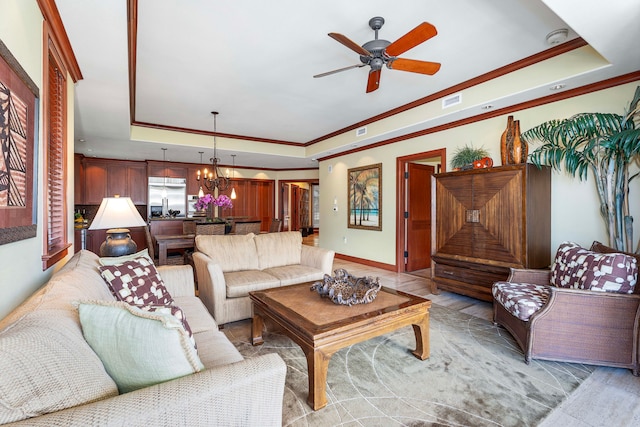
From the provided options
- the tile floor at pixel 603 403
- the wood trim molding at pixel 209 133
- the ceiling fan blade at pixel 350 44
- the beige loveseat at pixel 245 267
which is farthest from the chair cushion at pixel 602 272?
the wood trim molding at pixel 209 133

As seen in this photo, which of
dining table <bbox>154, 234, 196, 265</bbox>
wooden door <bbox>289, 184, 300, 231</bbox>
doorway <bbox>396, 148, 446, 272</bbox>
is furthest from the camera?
wooden door <bbox>289, 184, 300, 231</bbox>

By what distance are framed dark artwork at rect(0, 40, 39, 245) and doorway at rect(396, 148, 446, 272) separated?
15.7 ft

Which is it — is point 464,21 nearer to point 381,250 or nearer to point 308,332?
point 308,332

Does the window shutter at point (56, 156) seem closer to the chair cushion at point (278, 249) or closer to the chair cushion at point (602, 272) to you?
the chair cushion at point (278, 249)

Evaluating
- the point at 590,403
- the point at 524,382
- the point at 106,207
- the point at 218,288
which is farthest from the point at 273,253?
the point at 590,403

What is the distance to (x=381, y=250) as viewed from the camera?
229 inches

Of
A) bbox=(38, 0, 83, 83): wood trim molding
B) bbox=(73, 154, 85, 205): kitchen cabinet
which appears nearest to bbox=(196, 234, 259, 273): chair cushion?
bbox=(38, 0, 83, 83): wood trim molding

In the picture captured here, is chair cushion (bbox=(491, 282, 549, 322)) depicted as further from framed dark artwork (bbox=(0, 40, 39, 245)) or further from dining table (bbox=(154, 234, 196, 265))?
dining table (bbox=(154, 234, 196, 265))

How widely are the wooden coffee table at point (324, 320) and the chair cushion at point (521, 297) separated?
A: 786 millimetres

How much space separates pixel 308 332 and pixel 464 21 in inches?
109

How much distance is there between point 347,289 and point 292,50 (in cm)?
237

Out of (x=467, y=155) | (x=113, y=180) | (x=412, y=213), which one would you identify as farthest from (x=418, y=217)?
(x=113, y=180)

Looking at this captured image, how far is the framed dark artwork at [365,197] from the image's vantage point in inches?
231

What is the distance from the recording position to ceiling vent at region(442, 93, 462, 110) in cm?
393
